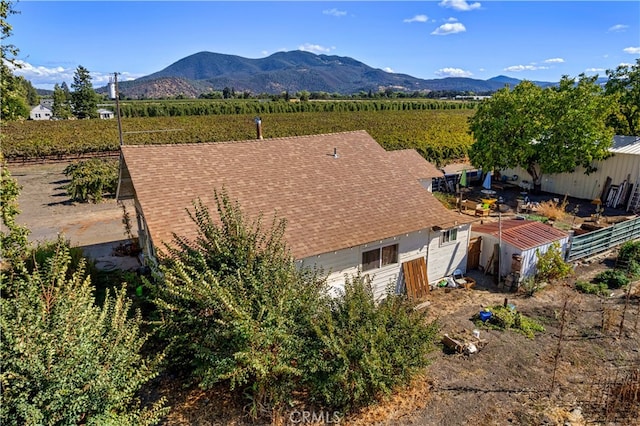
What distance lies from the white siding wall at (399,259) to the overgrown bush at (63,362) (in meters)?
5.67

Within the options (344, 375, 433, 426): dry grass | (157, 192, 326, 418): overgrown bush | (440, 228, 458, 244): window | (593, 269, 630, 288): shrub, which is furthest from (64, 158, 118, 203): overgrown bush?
(593, 269, 630, 288): shrub

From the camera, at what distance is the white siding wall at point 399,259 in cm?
1225

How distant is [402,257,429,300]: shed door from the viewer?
538 inches

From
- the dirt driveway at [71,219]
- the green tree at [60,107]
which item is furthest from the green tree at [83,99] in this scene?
the dirt driveway at [71,219]

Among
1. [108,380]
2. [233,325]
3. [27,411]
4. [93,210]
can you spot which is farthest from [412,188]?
[93,210]

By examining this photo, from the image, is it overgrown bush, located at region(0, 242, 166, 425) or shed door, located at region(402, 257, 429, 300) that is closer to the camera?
overgrown bush, located at region(0, 242, 166, 425)

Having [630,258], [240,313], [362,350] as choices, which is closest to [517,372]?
[362,350]

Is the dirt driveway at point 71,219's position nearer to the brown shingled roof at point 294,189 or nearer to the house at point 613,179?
the brown shingled roof at point 294,189

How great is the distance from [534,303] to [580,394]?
4832mm

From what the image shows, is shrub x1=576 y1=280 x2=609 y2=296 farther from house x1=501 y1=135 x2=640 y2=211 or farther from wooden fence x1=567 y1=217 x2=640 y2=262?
house x1=501 y1=135 x2=640 y2=211

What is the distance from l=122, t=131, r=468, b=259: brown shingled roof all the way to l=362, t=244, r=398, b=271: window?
74 cm

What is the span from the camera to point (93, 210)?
25.1m

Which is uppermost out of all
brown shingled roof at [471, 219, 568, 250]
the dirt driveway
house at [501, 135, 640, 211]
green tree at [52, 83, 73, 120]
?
green tree at [52, 83, 73, 120]

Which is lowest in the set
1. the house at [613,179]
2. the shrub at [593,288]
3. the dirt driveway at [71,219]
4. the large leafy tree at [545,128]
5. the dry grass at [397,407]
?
the dry grass at [397,407]
